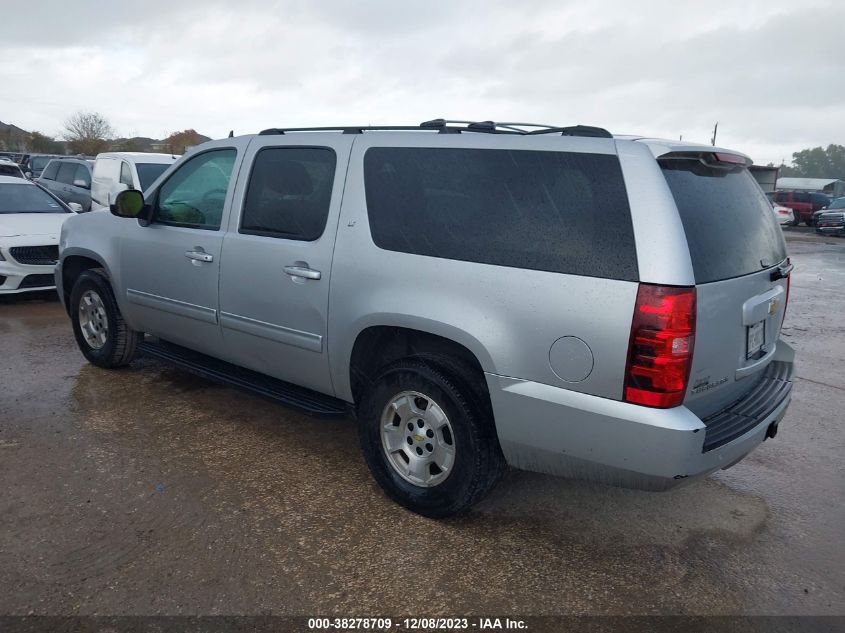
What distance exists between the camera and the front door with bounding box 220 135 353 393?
3711 mm

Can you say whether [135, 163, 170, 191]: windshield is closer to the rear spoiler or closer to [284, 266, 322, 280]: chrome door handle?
[284, 266, 322, 280]: chrome door handle

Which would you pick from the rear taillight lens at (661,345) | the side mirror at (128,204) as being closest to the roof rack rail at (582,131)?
the rear taillight lens at (661,345)

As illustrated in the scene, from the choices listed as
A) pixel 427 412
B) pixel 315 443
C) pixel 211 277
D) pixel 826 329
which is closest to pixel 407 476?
pixel 427 412

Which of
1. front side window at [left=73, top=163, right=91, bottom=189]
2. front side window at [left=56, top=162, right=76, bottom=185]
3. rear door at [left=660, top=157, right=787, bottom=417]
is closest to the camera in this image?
rear door at [left=660, top=157, right=787, bottom=417]

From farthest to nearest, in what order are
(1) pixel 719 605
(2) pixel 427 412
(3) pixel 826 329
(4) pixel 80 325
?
(3) pixel 826 329 < (4) pixel 80 325 < (2) pixel 427 412 < (1) pixel 719 605

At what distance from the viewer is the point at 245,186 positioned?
4211mm

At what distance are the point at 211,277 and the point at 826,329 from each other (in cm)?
745

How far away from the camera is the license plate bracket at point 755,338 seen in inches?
120

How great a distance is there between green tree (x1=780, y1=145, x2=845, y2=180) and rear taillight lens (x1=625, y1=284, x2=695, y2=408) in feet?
406

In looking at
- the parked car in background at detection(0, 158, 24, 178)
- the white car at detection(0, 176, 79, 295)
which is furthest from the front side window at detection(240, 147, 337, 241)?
the parked car in background at detection(0, 158, 24, 178)

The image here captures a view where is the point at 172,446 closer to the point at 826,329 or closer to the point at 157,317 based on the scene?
the point at 157,317

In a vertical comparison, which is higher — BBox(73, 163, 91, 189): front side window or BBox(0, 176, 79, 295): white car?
BBox(73, 163, 91, 189): front side window

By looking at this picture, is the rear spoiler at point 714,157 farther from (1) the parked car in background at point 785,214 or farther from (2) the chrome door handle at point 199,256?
(1) the parked car in background at point 785,214

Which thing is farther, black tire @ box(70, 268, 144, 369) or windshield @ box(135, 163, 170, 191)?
windshield @ box(135, 163, 170, 191)
